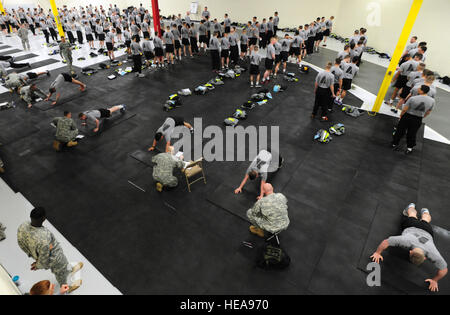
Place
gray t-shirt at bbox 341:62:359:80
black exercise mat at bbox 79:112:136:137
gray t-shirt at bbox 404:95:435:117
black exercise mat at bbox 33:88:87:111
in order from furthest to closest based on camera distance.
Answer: black exercise mat at bbox 33:88:87:111 < gray t-shirt at bbox 341:62:359:80 < black exercise mat at bbox 79:112:136:137 < gray t-shirt at bbox 404:95:435:117

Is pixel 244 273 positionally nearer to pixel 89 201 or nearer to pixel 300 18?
pixel 89 201

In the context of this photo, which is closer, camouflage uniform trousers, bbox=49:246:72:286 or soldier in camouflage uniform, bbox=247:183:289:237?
camouflage uniform trousers, bbox=49:246:72:286

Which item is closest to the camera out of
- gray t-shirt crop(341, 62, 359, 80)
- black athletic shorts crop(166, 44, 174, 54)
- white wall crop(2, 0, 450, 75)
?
gray t-shirt crop(341, 62, 359, 80)

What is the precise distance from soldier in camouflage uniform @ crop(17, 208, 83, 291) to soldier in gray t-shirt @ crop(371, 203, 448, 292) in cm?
494

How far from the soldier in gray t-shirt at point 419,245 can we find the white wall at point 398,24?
10.8 metres

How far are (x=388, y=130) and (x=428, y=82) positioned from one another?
190 cm

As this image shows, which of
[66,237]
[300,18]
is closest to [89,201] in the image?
[66,237]

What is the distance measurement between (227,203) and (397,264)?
314cm

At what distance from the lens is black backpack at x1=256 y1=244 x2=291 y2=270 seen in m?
3.97

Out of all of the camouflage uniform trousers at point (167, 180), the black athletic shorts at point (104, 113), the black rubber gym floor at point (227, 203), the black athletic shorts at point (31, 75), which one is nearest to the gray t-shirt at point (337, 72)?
the black rubber gym floor at point (227, 203)

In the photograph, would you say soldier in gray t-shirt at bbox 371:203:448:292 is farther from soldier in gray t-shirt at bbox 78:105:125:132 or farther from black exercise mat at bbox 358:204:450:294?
soldier in gray t-shirt at bbox 78:105:125:132

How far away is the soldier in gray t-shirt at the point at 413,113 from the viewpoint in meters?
5.97

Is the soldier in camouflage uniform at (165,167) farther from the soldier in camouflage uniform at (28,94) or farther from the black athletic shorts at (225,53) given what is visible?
the black athletic shorts at (225,53)

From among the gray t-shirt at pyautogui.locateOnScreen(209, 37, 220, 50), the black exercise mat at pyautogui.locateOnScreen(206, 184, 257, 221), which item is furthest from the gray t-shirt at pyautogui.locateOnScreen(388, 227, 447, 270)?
the gray t-shirt at pyautogui.locateOnScreen(209, 37, 220, 50)
